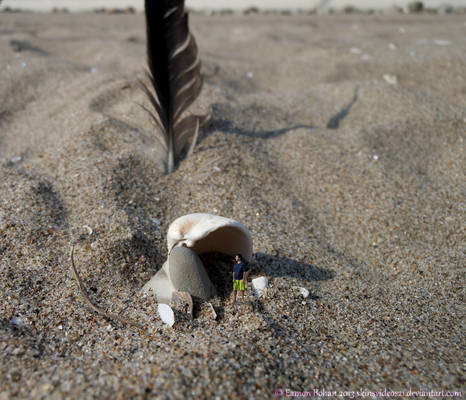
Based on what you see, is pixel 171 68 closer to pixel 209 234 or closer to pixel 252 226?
pixel 252 226

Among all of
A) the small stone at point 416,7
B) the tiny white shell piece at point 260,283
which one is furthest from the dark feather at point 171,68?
the small stone at point 416,7

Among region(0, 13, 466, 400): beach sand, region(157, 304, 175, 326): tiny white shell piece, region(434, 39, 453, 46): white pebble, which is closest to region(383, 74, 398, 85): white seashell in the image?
region(0, 13, 466, 400): beach sand

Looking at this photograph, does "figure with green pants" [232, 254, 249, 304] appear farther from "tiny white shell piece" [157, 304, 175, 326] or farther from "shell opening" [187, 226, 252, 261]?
"tiny white shell piece" [157, 304, 175, 326]

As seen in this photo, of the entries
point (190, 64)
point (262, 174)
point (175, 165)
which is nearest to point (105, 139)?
point (175, 165)

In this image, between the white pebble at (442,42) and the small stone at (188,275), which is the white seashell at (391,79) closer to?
the white pebble at (442,42)

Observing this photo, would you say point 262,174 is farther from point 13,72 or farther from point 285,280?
point 13,72
